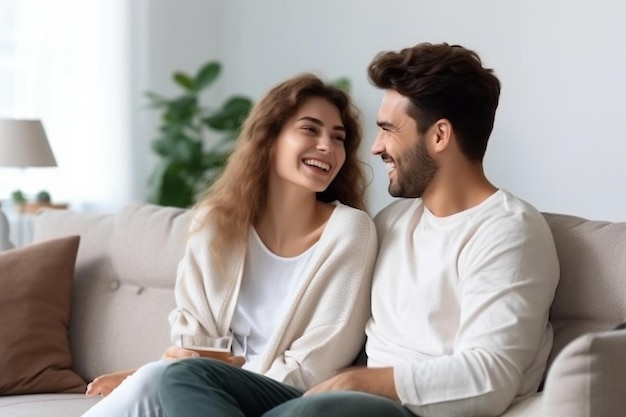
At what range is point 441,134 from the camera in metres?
2.41

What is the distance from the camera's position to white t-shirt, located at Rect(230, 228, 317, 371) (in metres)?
2.66

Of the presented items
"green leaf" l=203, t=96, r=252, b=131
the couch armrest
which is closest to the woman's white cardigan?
the couch armrest

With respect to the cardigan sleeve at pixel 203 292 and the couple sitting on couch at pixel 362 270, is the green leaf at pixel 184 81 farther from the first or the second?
the cardigan sleeve at pixel 203 292

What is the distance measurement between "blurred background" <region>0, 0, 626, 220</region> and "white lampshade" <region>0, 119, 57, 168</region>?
1478 mm

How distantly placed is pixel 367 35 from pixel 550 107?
3.90 ft

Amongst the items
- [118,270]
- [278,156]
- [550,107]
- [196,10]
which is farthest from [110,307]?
[196,10]

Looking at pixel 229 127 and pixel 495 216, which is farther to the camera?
pixel 229 127

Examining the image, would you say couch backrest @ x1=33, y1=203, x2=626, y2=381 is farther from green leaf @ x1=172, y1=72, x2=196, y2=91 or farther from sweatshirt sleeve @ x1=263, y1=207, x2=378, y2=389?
green leaf @ x1=172, y1=72, x2=196, y2=91

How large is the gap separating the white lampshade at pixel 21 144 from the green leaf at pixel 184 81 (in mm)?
1723

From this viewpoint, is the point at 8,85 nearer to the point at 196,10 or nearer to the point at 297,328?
the point at 196,10

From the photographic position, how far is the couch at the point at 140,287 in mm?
2264

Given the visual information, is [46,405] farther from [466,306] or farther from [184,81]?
[184,81]

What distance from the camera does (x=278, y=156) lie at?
278cm

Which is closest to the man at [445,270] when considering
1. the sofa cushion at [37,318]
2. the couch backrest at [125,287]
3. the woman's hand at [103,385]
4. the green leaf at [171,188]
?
the woman's hand at [103,385]
